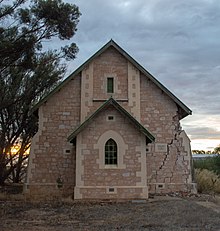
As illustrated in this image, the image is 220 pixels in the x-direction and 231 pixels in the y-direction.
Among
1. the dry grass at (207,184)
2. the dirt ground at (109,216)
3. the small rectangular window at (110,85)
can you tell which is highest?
the small rectangular window at (110,85)

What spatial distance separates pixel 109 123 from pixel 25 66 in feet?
15.1

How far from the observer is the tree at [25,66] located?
14.3 metres

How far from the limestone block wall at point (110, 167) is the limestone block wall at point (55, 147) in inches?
93.8

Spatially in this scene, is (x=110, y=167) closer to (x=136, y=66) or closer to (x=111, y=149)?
(x=111, y=149)

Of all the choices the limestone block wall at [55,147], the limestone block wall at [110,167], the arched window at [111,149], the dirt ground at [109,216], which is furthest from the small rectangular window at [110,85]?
the dirt ground at [109,216]

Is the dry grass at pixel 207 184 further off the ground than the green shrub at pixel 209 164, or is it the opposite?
the green shrub at pixel 209 164

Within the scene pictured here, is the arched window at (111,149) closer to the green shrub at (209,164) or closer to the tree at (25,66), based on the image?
the tree at (25,66)

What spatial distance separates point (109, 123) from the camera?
16359 mm

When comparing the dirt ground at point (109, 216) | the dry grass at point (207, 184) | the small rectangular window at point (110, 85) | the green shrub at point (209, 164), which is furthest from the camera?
the green shrub at point (209, 164)

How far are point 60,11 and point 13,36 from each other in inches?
86.7

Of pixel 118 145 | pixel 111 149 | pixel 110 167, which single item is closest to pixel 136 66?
pixel 118 145

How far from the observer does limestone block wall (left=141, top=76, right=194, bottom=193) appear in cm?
1827

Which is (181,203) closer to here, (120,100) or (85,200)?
(85,200)

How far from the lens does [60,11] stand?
14.5 m
